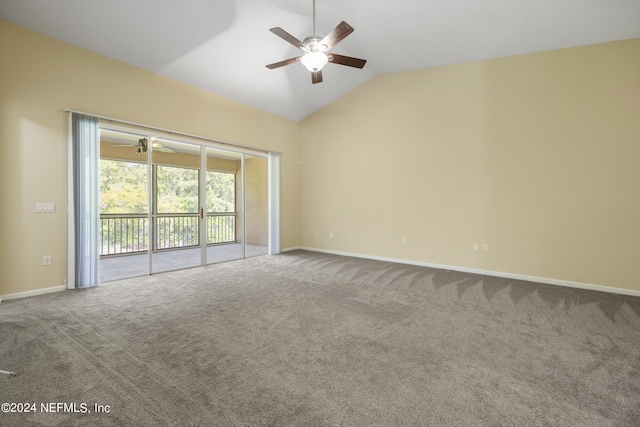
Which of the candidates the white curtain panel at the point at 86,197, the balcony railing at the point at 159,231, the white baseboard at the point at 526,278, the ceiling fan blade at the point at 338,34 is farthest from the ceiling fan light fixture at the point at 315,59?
the balcony railing at the point at 159,231

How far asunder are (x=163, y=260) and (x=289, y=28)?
5191 mm

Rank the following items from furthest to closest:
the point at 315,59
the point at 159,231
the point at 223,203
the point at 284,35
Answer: the point at 223,203 < the point at 159,231 < the point at 315,59 < the point at 284,35

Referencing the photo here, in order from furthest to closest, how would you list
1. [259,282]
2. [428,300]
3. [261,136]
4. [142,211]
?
[142,211], [261,136], [259,282], [428,300]

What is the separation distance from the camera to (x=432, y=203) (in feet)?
17.7

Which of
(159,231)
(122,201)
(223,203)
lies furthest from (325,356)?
(159,231)

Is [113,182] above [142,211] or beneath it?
above

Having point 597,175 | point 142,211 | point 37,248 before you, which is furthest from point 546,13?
point 142,211

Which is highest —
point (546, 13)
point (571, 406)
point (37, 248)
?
point (546, 13)

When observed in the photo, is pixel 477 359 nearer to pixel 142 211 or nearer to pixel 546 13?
pixel 546 13

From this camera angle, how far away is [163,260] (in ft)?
20.0

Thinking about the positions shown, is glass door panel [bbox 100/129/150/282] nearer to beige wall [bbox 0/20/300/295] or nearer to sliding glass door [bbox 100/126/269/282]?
sliding glass door [bbox 100/126/269/282]

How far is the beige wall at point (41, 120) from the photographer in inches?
135

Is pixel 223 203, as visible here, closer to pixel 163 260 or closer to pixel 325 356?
pixel 163 260

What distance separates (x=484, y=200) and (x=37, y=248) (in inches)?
264
